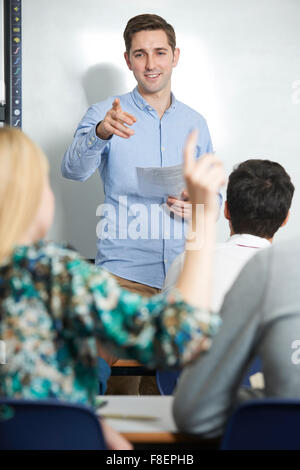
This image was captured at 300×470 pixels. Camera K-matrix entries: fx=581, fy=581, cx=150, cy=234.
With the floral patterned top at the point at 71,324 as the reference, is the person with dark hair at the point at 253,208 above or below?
above

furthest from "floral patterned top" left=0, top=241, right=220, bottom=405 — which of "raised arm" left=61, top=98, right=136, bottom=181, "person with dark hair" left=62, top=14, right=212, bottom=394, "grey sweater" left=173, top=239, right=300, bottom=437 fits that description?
"person with dark hair" left=62, top=14, right=212, bottom=394

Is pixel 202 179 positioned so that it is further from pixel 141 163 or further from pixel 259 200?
pixel 141 163

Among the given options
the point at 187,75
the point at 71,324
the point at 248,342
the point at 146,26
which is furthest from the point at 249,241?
the point at 187,75

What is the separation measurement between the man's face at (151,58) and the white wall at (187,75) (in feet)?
1.84

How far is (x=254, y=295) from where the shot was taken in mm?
1128

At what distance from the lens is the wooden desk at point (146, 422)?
1.15 meters

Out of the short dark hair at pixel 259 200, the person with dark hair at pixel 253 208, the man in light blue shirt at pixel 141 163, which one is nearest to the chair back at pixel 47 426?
the person with dark hair at pixel 253 208

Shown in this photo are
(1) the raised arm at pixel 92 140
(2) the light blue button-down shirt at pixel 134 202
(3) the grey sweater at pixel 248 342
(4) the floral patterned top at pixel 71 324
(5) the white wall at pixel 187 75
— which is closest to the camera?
(4) the floral patterned top at pixel 71 324

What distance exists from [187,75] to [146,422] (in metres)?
2.72

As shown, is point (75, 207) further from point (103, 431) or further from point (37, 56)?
point (103, 431)

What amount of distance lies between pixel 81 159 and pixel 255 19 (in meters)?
1.64

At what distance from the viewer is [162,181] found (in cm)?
238

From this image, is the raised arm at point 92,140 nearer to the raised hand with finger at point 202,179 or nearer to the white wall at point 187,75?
the white wall at point 187,75
